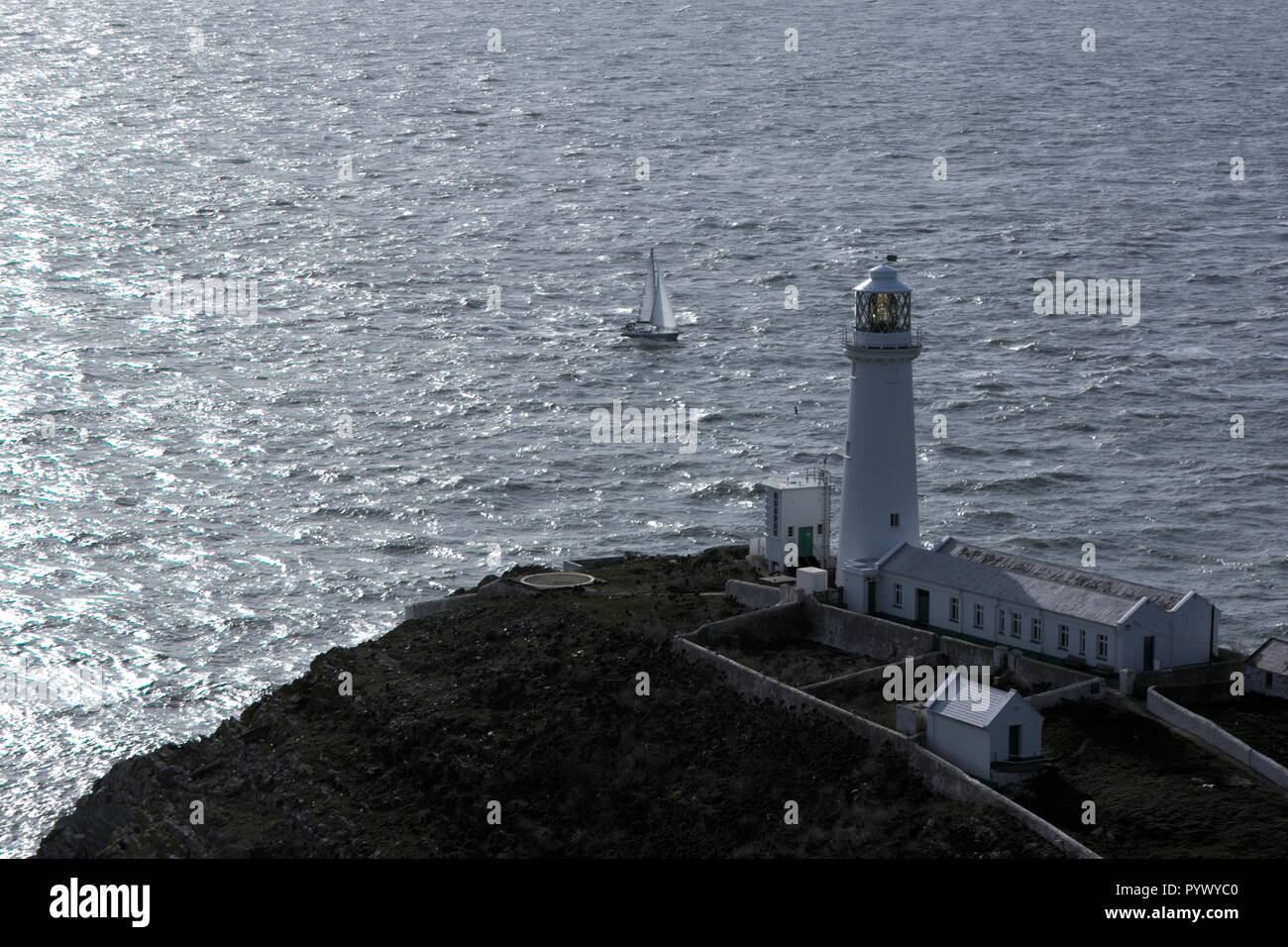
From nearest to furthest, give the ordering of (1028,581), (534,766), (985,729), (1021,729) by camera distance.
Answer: (985,729), (1021,729), (534,766), (1028,581)

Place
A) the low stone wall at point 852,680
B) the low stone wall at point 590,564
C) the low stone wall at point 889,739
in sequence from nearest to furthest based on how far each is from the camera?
the low stone wall at point 889,739 → the low stone wall at point 852,680 → the low stone wall at point 590,564

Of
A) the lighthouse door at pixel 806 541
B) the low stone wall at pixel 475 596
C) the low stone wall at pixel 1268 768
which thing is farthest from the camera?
the low stone wall at pixel 475 596

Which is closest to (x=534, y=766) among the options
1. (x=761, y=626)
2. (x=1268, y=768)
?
(x=761, y=626)

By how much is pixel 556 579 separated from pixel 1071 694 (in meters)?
20.7

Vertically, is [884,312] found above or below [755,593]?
above

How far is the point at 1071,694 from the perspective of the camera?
2042 inches

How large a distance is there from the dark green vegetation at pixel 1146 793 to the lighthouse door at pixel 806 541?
46.7ft

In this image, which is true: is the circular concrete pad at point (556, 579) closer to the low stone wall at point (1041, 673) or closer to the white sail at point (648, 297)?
the low stone wall at point (1041, 673)

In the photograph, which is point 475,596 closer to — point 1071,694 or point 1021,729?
point 1071,694

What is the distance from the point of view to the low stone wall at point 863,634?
5628cm

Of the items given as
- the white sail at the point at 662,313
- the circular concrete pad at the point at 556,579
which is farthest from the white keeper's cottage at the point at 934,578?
the white sail at the point at 662,313

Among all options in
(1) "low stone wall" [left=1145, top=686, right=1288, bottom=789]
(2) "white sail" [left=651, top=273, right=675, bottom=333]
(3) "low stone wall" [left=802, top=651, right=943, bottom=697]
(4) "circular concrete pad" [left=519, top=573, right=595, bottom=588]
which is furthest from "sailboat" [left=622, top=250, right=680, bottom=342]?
(1) "low stone wall" [left=1145, top=686, right=1288, bottom=789]

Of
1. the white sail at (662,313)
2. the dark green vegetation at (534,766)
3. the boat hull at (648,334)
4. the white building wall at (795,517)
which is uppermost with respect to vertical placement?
the white sail at (662,313)

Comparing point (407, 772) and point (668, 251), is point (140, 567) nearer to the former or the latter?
Result: point (407, 772)
